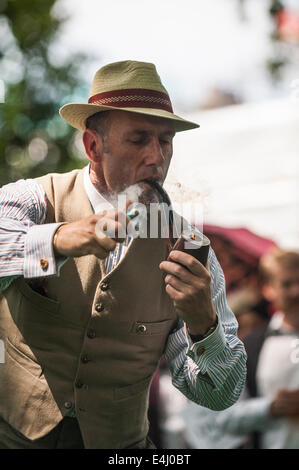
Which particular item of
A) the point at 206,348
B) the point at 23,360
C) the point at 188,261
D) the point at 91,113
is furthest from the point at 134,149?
the point at 23,360

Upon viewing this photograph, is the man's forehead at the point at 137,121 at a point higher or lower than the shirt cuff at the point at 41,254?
higher

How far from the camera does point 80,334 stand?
1.69 meters

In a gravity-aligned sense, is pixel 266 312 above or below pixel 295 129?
below

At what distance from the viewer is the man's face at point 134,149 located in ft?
5.39

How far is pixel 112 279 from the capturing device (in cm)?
169

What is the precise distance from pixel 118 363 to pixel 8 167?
293 cm

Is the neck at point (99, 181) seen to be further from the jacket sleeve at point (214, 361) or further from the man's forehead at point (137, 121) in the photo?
the jacket sleeve at point (214, 361)

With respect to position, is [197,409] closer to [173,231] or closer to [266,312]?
[266,312]

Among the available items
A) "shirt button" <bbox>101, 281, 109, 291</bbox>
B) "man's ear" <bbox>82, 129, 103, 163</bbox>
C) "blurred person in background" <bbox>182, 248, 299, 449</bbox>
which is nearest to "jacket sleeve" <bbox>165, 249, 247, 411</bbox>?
"shirt button" <bbox>101, 281, 109, 291</bbox>

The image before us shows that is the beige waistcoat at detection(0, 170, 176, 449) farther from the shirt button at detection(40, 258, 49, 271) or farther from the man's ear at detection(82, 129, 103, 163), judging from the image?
the shirt button at detection(40, 258, 49, 271)

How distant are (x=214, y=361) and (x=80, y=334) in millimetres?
388

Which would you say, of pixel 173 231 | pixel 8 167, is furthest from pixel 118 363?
pixel 8 167

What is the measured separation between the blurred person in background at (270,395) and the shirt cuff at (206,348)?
67.8 inches

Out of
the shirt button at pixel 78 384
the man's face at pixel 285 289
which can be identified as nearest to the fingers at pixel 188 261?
the shirt button at pixel 78 384
